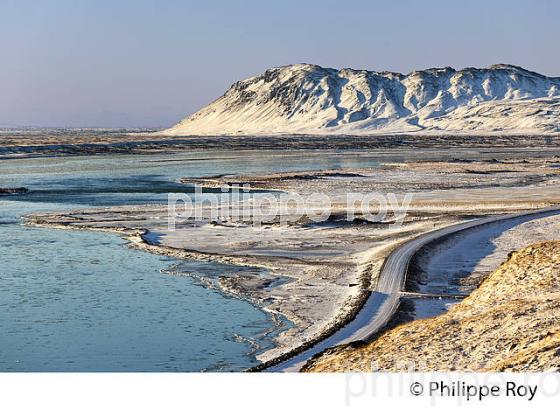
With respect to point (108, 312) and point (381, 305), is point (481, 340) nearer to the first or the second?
point (381, 305)

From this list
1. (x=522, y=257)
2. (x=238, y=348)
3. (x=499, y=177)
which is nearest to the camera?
(x=238, y=348)

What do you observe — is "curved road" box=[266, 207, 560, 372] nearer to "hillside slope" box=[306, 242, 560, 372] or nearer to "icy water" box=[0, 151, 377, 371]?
"hillside slope" box=[306, 242, 560, 372]

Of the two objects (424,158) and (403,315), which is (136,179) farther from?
(403,315)

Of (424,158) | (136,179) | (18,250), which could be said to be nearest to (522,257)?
(18,250)

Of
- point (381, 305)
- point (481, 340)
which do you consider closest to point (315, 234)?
point (381, 305)

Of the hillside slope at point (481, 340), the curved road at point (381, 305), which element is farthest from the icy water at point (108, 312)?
the hillside slope at point (481, 340)
